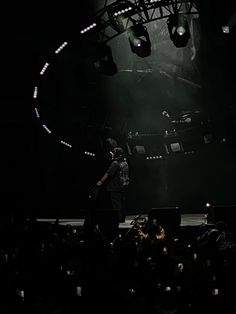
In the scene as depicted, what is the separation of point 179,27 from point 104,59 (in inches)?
78.7

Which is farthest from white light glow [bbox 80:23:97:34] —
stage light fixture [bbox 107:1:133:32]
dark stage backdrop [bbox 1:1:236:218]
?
dark stage backdrop [bbox 1:1:236:218]

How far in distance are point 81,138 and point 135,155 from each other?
183 cm

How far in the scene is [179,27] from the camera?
11.7 metres

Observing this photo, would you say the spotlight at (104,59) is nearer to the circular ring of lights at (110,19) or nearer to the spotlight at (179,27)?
the circular ring of lights at (110,19)

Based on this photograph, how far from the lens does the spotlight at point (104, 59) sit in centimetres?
1217

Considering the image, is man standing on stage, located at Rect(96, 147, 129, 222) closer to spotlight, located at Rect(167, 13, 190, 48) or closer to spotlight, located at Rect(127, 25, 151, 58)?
spotlight, located at Rect(127, 25, 151, 58)

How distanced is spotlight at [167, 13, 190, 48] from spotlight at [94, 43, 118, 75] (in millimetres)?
1585

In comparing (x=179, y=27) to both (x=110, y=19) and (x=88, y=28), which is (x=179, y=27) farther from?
(x=88, y=28)

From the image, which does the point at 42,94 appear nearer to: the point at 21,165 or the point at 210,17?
the point at 21,165

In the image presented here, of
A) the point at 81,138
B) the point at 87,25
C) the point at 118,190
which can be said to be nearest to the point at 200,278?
the point at 118,190

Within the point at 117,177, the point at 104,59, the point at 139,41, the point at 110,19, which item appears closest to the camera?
the point at 117,177

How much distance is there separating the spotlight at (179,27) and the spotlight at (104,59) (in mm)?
1585

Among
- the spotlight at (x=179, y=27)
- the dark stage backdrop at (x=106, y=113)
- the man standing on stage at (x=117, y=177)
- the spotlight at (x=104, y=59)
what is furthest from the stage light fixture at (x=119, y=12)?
the man standing on stage at (x=117, y=177)

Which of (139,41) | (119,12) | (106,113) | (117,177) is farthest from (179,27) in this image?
(106,113)
